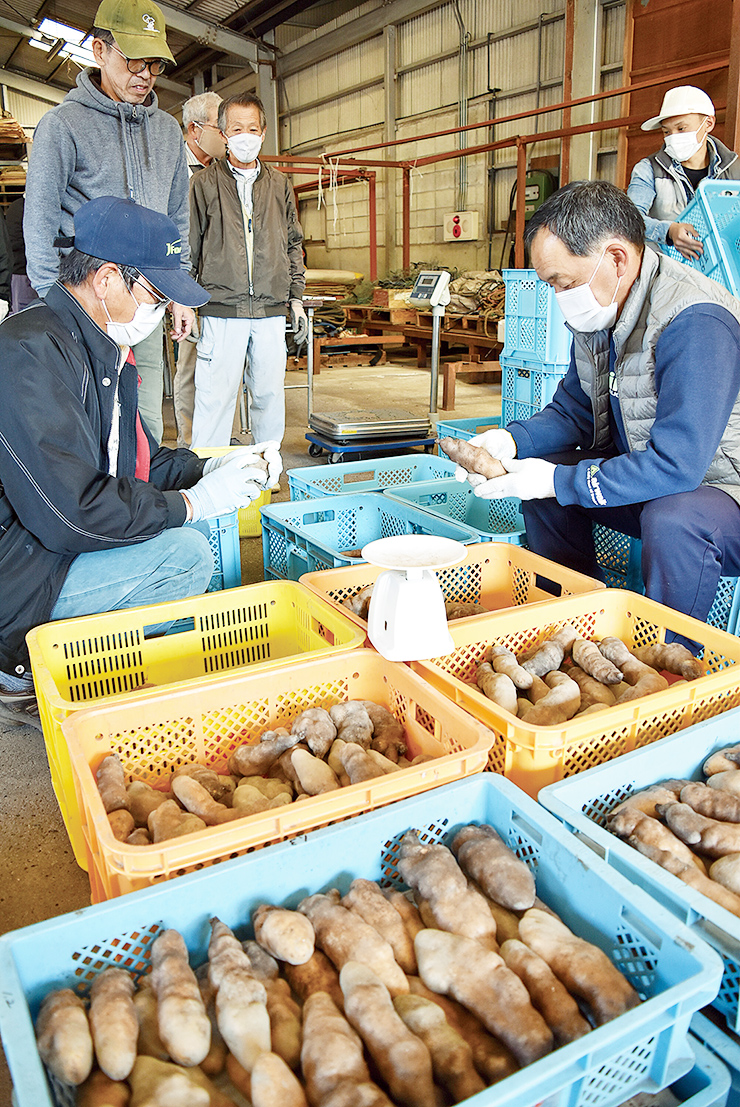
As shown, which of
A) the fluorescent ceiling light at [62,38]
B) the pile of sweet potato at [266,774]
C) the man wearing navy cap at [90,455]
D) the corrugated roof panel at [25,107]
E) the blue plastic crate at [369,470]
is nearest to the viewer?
the pile of sweet potato at [266,774]

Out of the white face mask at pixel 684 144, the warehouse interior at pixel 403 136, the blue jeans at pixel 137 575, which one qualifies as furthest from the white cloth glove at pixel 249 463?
the white face mask at pixel 684 144

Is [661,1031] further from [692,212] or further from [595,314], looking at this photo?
[692,212]

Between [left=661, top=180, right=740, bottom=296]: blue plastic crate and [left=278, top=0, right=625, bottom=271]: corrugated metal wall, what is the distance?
6.20 meters

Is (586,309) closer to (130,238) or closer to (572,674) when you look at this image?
(572,674)

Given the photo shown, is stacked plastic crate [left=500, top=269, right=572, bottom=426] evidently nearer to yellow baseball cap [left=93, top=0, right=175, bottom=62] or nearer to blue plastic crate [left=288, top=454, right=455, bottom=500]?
Answer: blue plastic crate [left=288, top=454, right=455, bottom=500]

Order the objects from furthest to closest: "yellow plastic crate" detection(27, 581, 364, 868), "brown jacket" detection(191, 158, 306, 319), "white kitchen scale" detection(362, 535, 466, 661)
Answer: "brown jacket" detection(191, 158, 306, 319)
"yellow plastic crate" detection(27, 581, 364, 868)
"white kitchen scale" detection(362, 535, 466, 661)

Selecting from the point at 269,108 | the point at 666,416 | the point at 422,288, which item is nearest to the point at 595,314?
the point at 666,416

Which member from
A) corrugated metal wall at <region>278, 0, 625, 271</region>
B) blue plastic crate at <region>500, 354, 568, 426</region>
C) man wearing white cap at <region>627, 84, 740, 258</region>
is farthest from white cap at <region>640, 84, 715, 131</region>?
corrugated metal wall at <region>278, 0, 625, 271</region>

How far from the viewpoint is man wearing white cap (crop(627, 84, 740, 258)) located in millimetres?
3712

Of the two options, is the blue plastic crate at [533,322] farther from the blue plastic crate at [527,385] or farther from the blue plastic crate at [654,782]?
the blue plastic crate at [654,782]

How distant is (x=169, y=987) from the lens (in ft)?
3.12

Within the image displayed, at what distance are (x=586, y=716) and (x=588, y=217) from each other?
1129 mm

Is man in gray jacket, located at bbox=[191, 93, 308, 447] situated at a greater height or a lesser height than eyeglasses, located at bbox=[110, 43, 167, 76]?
lesser

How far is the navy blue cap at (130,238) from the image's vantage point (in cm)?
178
